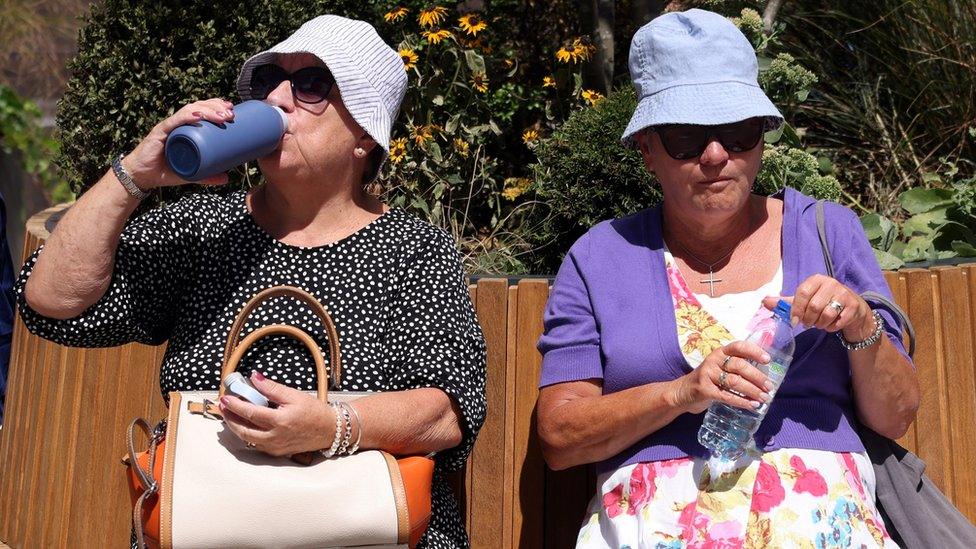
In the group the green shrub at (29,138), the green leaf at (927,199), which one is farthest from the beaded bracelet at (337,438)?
the green shrub at (29,138)

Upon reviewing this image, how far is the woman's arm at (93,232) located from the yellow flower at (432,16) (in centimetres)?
218

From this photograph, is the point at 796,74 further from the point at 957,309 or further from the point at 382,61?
the point at 382,61

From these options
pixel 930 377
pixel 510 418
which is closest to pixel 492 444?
pixel 510 418

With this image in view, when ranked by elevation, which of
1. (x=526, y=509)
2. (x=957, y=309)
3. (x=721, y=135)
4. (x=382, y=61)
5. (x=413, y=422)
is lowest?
(x=526, y=509)

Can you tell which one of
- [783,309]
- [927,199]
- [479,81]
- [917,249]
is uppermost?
[479,81]

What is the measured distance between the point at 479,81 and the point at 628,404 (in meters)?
2.50

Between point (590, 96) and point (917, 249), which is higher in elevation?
point (590, 96)

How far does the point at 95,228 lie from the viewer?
109 inches

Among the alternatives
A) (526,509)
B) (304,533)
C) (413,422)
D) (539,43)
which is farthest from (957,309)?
(539,43)

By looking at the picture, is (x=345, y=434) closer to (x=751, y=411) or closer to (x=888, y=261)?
(x=751, y=411)

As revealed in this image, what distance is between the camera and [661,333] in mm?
2875

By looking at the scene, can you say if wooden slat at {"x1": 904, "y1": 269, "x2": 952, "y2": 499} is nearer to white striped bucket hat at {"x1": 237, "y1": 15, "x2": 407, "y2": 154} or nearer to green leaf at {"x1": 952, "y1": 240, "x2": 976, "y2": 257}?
green leaf at {"x1": 952, "y1": 240, "x2": 976, "y2": 257}

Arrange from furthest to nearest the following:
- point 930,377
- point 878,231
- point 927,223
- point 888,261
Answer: point 927,223 < point 878,231 < point 888,261 < point 930,377

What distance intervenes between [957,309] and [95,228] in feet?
7.73
